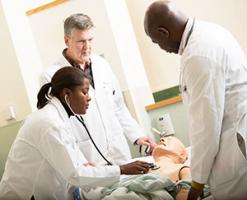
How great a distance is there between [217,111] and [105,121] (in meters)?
1.03

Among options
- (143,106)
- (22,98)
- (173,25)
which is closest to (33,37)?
(22,98)

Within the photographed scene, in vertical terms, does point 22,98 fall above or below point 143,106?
above

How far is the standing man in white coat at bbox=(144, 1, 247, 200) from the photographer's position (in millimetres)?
1169

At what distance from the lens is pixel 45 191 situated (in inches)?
59.9

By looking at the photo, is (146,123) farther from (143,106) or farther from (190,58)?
(190,58)

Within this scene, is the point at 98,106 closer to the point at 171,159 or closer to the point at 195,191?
the point at 171,159

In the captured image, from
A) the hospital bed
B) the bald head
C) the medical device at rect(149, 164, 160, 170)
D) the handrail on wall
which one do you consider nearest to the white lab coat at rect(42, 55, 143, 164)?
the medical device at rect(149, 164, 160, 170)

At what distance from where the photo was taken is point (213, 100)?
1.17 metres

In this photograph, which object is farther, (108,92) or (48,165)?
(108,92)

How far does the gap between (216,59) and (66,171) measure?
2.27 feet

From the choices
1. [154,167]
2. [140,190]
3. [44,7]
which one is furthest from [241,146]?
[44,7]

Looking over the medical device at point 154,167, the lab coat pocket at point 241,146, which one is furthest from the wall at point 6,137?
the lab coat pocket at point 241,146

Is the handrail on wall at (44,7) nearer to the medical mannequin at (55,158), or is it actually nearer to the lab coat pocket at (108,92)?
the lab coat pocket at (108,92)

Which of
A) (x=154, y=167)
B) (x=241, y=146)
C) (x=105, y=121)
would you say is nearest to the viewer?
(x=241, y=146)
